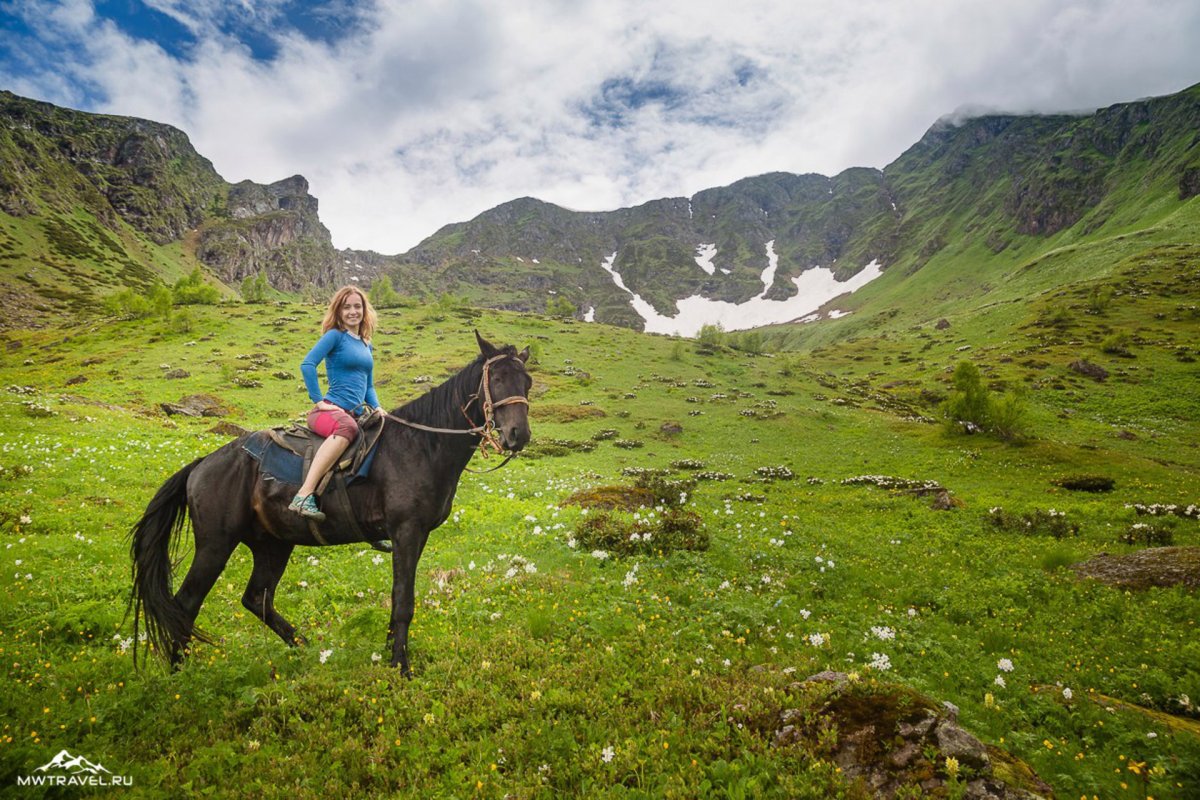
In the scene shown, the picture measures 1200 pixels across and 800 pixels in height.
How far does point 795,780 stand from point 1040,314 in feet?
463

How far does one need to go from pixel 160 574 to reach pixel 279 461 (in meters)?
2.31

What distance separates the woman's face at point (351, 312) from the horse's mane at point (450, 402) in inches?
63.4

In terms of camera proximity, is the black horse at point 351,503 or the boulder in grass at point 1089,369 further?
the boulder in grass at point 1089,369

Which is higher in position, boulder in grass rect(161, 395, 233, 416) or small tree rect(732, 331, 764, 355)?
small tree rect(732, 331, 764, 355)

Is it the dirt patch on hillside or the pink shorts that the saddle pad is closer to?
the pink shorts

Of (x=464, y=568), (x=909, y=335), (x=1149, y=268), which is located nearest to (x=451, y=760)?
(x=464, y=568)

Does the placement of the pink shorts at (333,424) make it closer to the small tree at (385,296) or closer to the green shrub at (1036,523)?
the green shrub at (1036,523)

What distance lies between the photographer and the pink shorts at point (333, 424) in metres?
7.61

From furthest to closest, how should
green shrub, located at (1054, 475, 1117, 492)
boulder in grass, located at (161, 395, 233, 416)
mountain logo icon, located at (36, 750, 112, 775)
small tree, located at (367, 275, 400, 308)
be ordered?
small tree, located at (367, 275, 400, 308) < boulder in grass, located at (161, 395, 233, 416) < green shrub, located at (1054, 475, 1117, 492) < mountain logo icon, located at (36, 750, 112, 775)

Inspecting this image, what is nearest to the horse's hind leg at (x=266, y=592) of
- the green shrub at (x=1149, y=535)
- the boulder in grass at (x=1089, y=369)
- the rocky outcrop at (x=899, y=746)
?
the rocky outcrop at (x=899, y=746)

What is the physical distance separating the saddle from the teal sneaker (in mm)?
232

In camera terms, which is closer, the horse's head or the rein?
the horse's head

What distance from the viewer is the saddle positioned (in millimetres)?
7566

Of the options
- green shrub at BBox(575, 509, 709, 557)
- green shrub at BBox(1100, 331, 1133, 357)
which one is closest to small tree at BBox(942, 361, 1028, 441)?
green shrub at BBox(575, 509, 709, 557)
